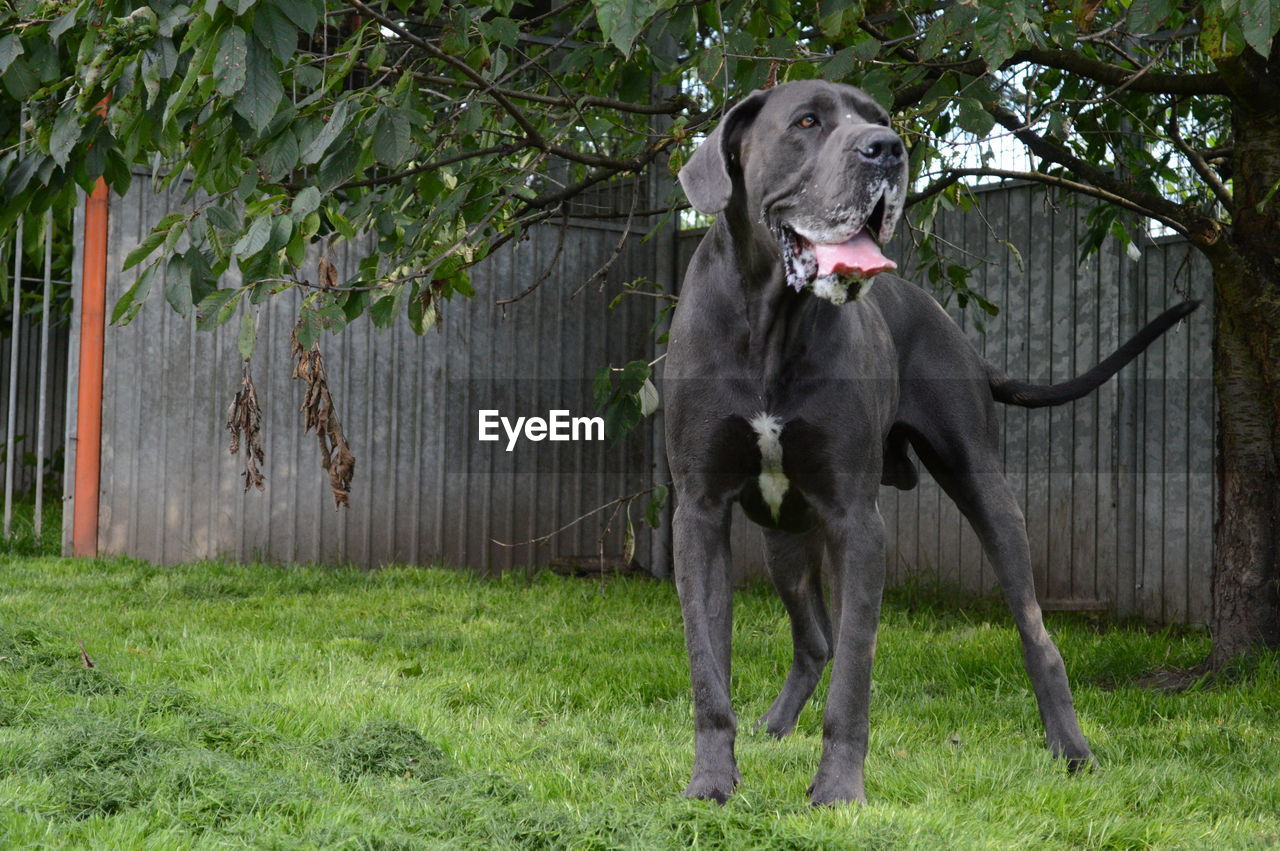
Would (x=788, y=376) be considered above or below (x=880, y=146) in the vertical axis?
below

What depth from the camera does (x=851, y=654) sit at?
2996 mm

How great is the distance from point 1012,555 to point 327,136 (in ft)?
7.54

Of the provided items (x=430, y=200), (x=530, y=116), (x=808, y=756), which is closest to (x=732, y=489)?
(x=808, y=756)

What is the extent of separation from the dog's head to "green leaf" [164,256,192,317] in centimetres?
140

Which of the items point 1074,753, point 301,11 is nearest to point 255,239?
point 301,11

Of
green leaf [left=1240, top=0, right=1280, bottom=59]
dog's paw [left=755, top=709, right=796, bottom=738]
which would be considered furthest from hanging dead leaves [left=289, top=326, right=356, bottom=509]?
green leaf [left=1240, top=0, right=1280, bottom=59]

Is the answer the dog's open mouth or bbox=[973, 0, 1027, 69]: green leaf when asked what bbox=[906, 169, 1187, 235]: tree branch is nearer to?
bbox=[973, 0, 1027, 69]: green leaf

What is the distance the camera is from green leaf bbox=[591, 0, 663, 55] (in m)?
2.63

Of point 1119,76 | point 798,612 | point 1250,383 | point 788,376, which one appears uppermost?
point 1119,76

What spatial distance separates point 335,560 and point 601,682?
3.80 meters

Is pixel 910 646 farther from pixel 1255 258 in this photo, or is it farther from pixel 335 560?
pixel 335 560

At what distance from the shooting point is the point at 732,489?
Answer: 3.17 m

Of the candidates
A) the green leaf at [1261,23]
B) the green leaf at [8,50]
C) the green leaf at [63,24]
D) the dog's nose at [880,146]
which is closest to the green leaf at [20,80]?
the green leaf at [8,50]

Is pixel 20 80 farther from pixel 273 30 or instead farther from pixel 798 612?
pixel 798 612
